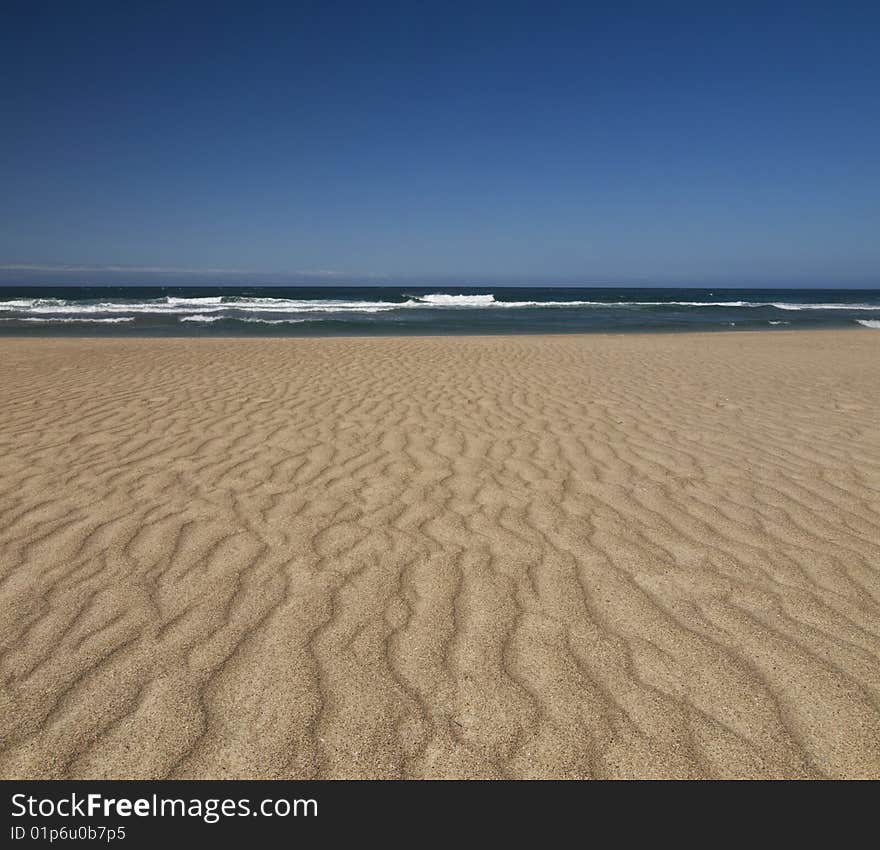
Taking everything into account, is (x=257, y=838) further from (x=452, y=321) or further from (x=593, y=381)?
(x=452, y=321)

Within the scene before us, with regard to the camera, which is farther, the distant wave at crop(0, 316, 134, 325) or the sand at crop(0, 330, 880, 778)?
the distant wave at crop(0, 316, 134, 325)

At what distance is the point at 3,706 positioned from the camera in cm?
211

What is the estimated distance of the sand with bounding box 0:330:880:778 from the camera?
1962 mm

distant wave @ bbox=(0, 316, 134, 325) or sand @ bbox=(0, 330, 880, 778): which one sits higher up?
distant wave @ bbox=(0, 316, 134, 325)

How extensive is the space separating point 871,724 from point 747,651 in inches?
18.7

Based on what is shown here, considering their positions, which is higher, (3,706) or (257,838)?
(3,706)

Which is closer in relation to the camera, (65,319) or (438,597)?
(438,597)

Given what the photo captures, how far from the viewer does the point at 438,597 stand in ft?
9.32

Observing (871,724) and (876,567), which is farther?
(876,567)

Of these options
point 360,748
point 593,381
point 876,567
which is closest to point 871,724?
point 876,567

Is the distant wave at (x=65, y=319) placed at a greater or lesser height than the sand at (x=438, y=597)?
greater

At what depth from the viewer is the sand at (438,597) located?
196 centimetres

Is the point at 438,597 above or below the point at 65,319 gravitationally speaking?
below

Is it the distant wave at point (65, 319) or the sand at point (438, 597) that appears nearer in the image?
the sand at point (438, 597)
